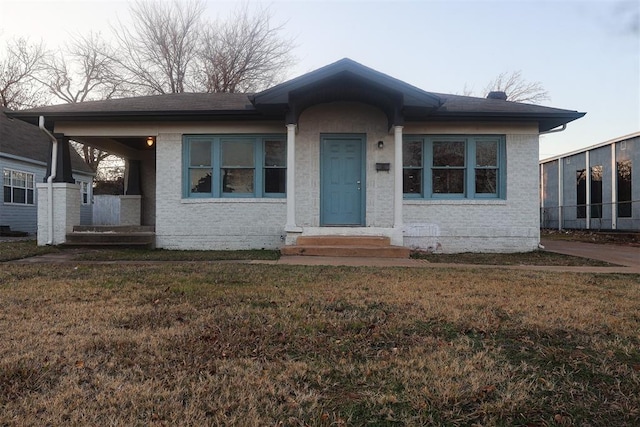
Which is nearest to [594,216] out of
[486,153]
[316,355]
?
[486,153]

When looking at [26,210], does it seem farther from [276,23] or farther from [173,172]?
[276,23]

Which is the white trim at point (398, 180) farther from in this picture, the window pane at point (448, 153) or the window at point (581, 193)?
the window at point (581, 193)

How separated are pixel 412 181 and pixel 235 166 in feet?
14.7

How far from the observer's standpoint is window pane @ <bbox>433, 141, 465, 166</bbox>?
10219mm

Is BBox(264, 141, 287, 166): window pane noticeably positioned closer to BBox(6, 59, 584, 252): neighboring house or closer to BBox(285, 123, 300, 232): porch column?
BBox(6, 59, 584, 252): neighboring house

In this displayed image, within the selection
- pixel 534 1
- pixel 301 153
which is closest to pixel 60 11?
pixel 301 153

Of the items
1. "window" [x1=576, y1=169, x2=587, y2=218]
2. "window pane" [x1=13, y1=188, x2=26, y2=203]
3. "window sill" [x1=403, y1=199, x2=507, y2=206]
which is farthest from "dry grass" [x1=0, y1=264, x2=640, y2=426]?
"window" [x1=576, y1=169, x2=587, y2=218]

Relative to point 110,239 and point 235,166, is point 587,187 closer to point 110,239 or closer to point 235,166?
point 235,166

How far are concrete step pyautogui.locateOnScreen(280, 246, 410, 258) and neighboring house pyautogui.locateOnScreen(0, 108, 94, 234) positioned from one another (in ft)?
41.2

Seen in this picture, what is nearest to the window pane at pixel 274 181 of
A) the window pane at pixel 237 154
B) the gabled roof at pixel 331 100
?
the window pane at pixel 237 154

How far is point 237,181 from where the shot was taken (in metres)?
10.3

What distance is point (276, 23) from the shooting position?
25047mm

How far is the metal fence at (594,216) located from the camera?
49.9ft

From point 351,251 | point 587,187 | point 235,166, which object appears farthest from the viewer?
point 587,187
